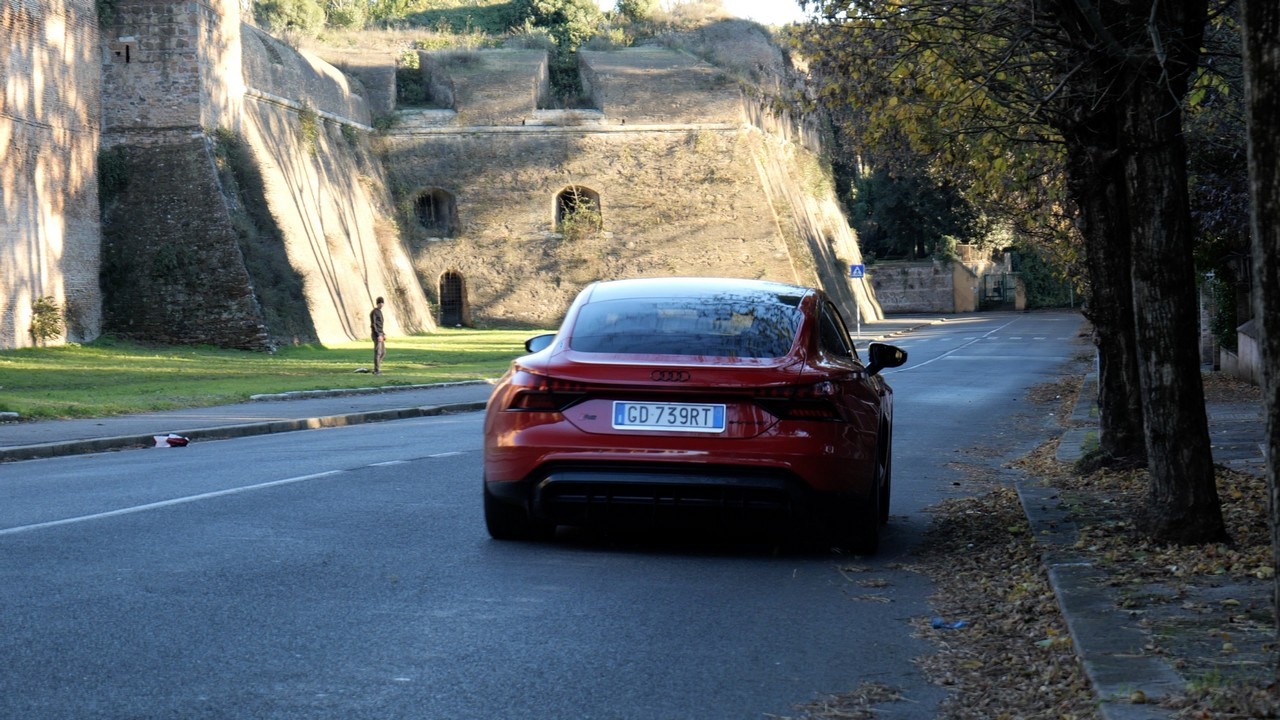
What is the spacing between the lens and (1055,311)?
3324 inches

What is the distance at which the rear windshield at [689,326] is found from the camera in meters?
7.77

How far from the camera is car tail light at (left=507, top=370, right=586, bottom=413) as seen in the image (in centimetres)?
758

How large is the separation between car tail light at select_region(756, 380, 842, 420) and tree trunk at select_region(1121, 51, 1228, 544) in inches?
65.8

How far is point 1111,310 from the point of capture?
11.4m

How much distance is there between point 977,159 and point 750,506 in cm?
740

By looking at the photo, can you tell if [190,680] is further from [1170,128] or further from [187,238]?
[187,238]

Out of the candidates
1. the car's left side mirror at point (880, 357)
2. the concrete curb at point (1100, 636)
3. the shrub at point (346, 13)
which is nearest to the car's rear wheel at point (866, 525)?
the concrete curb at point (1100, 636)

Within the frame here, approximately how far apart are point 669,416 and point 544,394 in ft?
2.23

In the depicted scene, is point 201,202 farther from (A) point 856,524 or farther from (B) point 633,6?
(B) point 633,6

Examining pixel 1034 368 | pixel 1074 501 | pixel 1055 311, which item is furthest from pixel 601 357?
pixel 1055 311

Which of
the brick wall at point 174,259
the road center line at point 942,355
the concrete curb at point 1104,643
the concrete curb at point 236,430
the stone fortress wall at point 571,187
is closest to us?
the concrete curb at point 1104,643

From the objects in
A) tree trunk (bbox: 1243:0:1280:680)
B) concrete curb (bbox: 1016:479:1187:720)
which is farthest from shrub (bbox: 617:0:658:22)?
tree trunk (bbox: 1243:0:1280:680)

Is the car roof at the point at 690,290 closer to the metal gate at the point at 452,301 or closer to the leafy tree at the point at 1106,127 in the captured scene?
the leafy tree at the point at 1106,127

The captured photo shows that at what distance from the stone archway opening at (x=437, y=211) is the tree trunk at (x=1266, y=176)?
54.8 m
